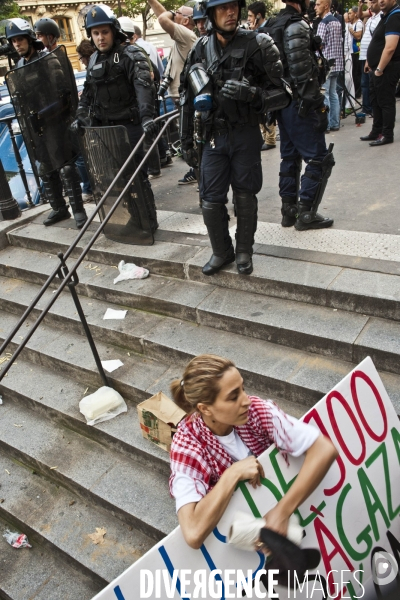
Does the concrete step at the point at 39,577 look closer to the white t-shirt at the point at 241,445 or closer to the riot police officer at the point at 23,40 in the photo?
the white t-shirt at the point at 241,445

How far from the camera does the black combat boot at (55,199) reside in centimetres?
584

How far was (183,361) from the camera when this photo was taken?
3.81 metres

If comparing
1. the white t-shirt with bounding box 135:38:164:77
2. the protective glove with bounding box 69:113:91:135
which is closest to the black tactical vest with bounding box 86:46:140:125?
the protective glove with bounding box 69:113:91:135

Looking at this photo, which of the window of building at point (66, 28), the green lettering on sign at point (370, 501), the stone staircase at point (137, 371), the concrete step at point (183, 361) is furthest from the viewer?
→ the window of building at point (66, 28)

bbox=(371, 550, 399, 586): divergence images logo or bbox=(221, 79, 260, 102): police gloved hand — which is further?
bbox=(221, 79, 260, 102): police gloved hand

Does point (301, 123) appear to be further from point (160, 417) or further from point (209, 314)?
point (160, 417)

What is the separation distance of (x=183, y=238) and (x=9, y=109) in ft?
18.4

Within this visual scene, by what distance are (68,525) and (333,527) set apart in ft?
6.22

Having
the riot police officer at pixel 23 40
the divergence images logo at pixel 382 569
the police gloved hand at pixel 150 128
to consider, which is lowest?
the divergence images logo at pixel 382 569

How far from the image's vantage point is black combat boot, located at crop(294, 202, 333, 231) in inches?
175

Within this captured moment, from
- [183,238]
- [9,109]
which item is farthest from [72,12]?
[183,238]

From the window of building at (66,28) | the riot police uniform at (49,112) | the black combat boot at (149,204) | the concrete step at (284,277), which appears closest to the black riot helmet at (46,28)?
the riot police uniform at (49,112)

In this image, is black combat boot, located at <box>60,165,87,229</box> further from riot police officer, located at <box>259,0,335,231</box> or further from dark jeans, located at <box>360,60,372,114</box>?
dark jeans, located at <box>360,60,372,114</box>

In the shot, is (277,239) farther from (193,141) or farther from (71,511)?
(71,511)
